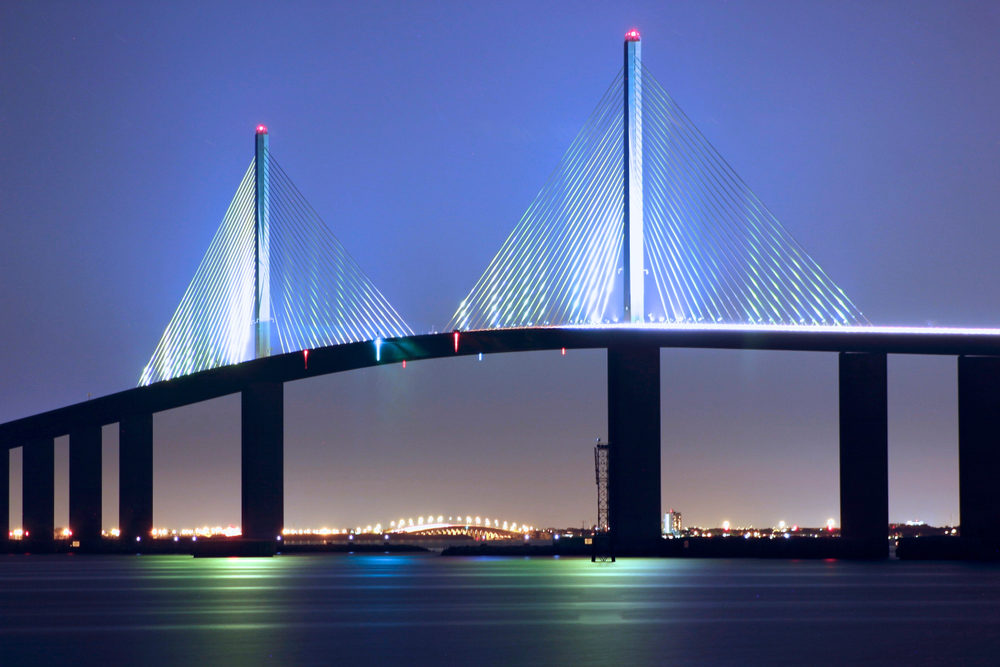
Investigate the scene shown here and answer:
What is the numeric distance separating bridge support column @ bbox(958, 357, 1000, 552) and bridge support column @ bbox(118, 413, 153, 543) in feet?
104

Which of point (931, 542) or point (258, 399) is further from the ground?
point (258, 399)

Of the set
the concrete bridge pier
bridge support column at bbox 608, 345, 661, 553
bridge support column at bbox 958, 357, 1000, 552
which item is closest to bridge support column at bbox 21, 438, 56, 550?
the concrete bridge pier

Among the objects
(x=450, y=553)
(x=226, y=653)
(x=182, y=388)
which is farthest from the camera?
(x=450, y=553)

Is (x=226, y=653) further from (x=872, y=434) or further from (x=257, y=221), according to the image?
(x=257, y=221)

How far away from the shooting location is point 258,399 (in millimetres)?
54406

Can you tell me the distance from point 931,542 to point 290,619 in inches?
1320

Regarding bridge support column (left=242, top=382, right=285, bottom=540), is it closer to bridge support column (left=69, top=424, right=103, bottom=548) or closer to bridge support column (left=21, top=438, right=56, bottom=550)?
bridge support column (left=69, top=424, right=103, bottom=548)

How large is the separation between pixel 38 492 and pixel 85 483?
5.60 meters

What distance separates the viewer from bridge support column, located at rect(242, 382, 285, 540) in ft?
178

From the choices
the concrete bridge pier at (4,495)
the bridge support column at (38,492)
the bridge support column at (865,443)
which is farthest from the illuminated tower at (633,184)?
the concrete bridge pier at (4,495)

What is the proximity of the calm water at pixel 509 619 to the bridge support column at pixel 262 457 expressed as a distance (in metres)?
18.3

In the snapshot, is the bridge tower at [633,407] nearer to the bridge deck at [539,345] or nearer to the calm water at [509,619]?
the bridge deck at [539,345]

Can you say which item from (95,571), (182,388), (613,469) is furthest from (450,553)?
(95,571)

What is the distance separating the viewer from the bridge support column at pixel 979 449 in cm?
4734
